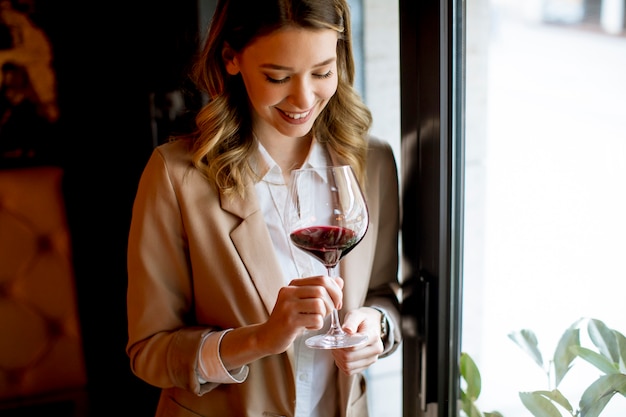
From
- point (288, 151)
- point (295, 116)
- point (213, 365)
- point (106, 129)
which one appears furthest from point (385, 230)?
point (106, 129)

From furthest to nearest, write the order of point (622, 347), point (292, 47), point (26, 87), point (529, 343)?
point (26, 87), point (529, 343), point (292, 47), point (622, 347)

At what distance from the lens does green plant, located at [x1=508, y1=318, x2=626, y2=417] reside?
109 centimetres

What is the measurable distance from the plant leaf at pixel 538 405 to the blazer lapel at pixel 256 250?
530mm

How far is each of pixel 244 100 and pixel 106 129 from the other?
73 cm

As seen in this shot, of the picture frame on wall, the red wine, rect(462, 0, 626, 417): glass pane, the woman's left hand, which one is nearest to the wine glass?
the red wine

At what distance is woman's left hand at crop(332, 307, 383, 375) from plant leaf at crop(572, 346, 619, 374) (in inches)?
14.3

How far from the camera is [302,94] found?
122cm

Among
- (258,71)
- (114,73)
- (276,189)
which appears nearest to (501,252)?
(276,189)

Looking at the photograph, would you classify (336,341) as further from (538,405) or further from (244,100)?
(244,100)

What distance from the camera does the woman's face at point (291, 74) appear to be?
121cm

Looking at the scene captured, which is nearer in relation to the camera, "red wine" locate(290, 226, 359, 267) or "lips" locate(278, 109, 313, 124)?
"red wine" locate(290, 226, 359, 267)

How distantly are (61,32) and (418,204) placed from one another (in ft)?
3.92

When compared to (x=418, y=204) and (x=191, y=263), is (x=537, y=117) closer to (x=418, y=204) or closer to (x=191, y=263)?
(x=418, y=204)

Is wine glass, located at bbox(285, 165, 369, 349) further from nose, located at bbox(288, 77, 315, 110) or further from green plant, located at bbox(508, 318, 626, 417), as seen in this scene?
green plant, located at bbox(508, 318, 626, 417)
